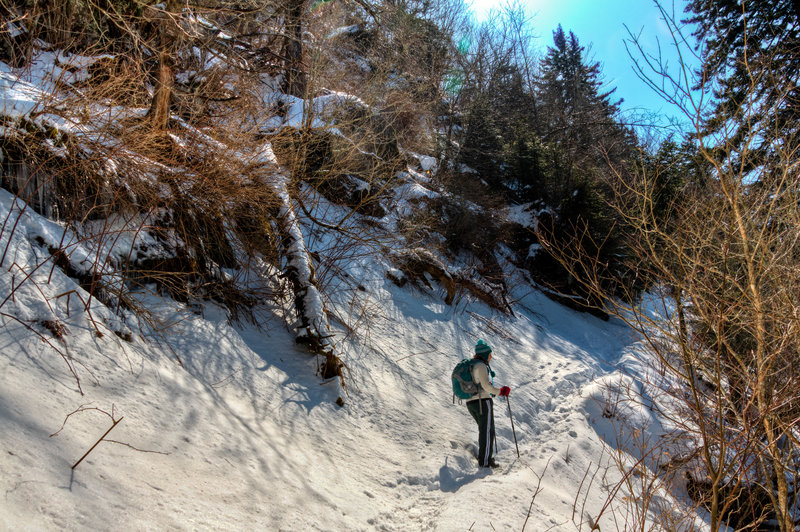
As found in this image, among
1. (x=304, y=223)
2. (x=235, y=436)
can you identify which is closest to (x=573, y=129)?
(x=304, y=223)

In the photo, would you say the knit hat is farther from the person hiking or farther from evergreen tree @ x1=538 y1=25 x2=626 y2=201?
evergreen tree @ x1=538 y1=25 x2=626 y2=201

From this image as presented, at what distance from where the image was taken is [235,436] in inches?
138

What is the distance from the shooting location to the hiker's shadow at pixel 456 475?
4.35m

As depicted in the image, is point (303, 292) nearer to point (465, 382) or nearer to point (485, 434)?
point (465, 382)

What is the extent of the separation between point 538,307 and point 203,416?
12.2m

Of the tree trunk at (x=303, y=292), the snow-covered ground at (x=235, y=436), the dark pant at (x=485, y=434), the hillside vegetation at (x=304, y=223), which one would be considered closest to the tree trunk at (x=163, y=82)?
the hillside vegetation at (x=304, y=223)

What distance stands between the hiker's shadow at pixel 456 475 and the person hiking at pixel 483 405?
18 cm

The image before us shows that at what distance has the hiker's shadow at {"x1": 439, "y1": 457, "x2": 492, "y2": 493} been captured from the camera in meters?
4.35

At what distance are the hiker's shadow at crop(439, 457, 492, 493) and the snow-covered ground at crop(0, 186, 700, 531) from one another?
2cm

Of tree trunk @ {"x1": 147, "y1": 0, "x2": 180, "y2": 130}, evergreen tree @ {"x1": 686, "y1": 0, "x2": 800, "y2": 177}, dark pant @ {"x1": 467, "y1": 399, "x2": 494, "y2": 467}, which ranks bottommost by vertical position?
dark pant @ {"x1": 467, "y1": 399, "x2": 494, "y2": 467}

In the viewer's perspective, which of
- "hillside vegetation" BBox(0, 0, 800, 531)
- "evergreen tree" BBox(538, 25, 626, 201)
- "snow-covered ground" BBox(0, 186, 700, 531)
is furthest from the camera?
"evergreen tree" BBox(538, 25, 626, 201)

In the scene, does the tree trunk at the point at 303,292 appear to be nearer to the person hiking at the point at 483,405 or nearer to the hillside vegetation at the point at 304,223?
the hillside vegetation at the point at 304,223

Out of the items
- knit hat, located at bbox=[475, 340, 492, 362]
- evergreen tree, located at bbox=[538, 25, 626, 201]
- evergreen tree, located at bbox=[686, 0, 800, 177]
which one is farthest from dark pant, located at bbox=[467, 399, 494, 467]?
evergreen tree, located at bbox=[538, 25, 626, 201]

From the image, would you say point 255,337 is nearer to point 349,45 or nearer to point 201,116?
point 201,116
